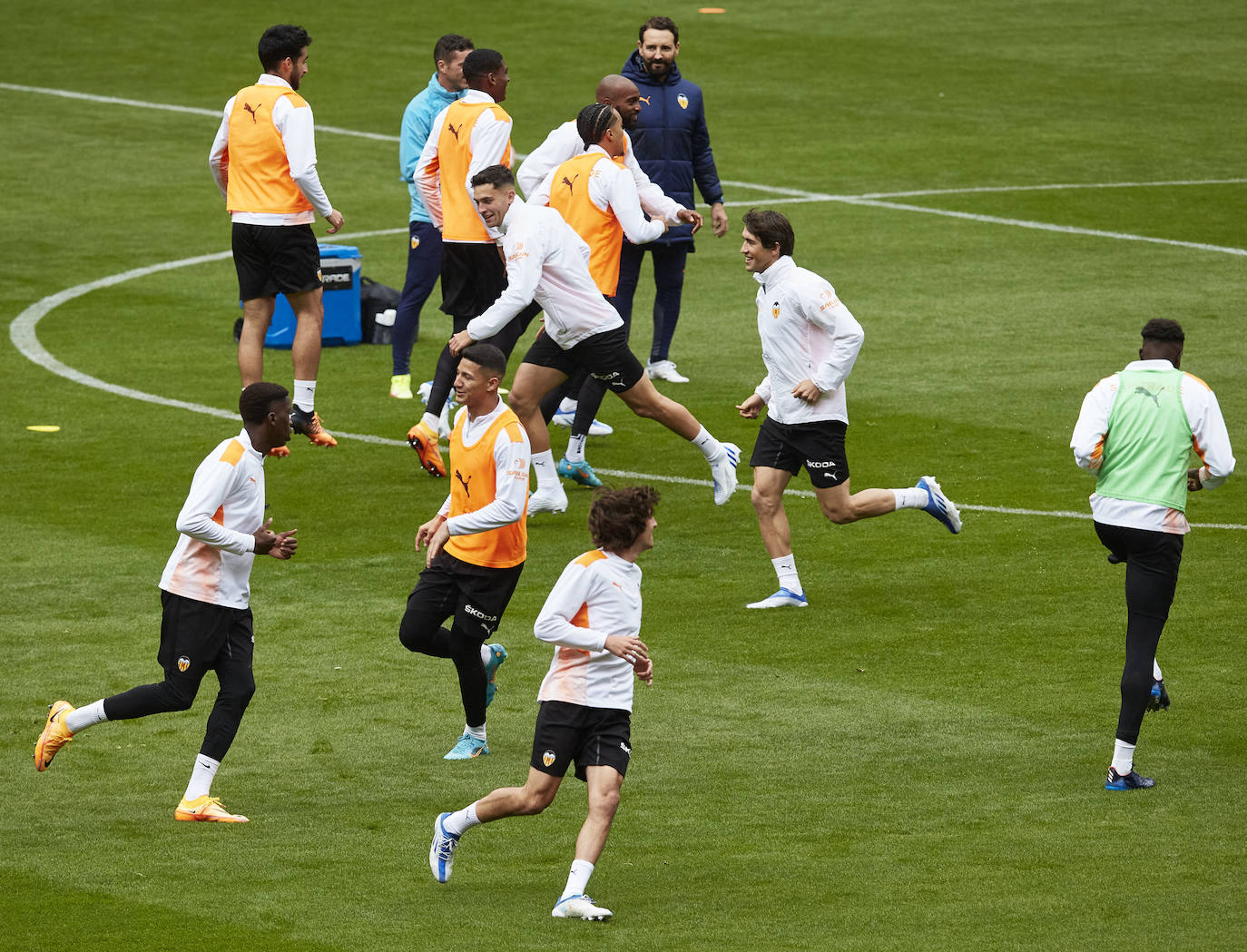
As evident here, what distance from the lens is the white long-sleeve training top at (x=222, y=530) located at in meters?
8.22

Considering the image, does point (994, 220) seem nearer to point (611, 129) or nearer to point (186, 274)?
point (186, 274)

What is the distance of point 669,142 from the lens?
15555 millimetres

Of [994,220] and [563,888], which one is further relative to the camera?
[994,220]

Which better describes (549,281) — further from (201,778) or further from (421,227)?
(201,778)

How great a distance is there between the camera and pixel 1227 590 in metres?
11.1

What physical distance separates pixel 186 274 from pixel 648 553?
30.7 feet

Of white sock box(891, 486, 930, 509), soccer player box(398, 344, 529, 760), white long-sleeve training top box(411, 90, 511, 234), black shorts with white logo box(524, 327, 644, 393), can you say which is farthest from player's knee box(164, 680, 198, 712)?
white long-sleeve training top box(411, 90, 511, 234)

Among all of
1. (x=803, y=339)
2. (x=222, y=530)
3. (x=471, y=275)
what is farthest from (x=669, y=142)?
(x=222, y=530)

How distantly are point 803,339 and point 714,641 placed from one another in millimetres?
1741

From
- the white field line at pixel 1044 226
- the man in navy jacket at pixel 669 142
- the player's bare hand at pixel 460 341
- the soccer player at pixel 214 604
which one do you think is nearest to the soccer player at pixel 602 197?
the player's bare hand at pixel 460 341

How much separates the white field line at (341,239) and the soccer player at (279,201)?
1.57m

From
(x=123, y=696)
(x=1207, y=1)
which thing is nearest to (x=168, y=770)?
(x=123, y=696)

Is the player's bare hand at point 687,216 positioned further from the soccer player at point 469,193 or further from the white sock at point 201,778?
the white sock at point 201,778

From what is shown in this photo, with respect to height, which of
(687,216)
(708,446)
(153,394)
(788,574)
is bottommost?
(153,394)
